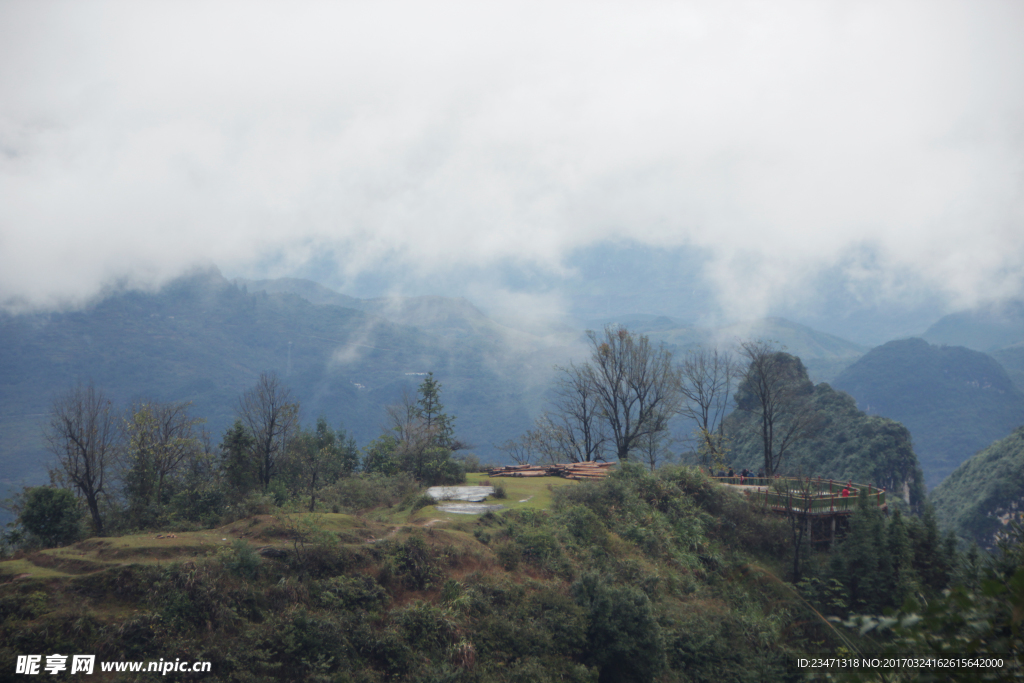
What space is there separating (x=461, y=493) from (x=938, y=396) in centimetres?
14620

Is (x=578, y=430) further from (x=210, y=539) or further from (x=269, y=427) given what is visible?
(x=210, y=539)

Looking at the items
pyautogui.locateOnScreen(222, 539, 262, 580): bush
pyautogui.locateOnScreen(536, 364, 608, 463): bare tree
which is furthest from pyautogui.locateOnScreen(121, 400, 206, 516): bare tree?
pyautogui.locateOnScreen(536, 364, 608, 463): bare tree

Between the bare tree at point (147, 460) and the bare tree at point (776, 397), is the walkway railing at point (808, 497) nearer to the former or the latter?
the bare tree at point (776, 397)

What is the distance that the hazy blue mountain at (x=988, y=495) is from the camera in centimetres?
5341

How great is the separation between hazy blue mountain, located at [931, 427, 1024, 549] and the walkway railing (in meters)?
35.1

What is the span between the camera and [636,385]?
41094 millimetres

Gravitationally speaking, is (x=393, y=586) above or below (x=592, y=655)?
above

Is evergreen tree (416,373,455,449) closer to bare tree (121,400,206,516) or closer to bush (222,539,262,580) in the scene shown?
bare tree (121,400,206,516)

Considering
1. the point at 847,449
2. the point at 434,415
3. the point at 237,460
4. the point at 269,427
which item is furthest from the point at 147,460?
the point at 847,449

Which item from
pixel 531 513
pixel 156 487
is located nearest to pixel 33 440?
pixel 156 487

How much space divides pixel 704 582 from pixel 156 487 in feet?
65.9

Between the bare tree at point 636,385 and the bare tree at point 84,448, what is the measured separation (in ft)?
99.3

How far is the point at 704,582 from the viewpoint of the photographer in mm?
20703

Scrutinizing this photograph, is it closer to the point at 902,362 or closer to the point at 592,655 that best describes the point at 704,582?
the point at 592,655
